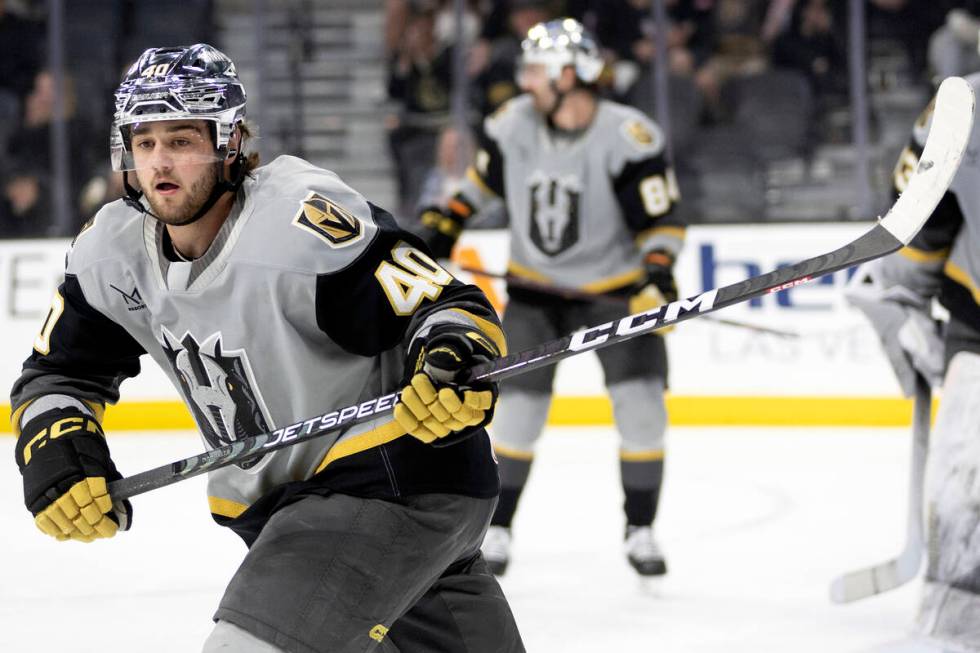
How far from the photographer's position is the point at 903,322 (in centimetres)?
294

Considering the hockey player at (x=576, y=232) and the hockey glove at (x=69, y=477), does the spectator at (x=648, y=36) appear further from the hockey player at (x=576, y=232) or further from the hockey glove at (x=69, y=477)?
the hockey glove at (x=69, y=477)

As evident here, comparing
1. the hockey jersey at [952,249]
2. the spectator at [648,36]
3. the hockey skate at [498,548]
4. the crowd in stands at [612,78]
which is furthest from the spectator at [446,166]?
the hockey jersey at [952,249]

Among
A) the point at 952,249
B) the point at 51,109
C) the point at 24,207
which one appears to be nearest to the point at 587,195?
the point at 952,249

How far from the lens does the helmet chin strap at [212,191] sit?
1952 millimetres

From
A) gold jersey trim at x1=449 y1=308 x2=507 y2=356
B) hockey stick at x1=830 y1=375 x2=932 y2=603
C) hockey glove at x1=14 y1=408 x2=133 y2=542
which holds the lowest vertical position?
hockey stick at x1=830 y1=375 x2=932 y2=603

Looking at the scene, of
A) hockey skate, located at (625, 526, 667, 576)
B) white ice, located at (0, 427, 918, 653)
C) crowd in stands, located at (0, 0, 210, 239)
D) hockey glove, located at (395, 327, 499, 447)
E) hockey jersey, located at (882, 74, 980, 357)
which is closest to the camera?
hockey glove, located at (395, 327, 499, 447)

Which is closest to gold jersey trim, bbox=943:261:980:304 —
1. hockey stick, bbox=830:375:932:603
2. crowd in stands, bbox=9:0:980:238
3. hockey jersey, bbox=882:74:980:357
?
hockey jersey, bbox=882:74:980:357

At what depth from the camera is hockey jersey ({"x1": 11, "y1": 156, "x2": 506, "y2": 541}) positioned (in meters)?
1.91

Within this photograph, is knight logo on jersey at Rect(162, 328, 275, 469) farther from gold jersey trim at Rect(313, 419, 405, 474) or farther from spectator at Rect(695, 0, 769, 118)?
spectator at Rect(695, 0, 769, 118)

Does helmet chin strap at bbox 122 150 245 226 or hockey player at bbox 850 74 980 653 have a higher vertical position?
helmet chin strap at bbox 122 150 245 226

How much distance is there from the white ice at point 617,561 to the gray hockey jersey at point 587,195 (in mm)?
796

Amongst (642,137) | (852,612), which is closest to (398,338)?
(852,612)

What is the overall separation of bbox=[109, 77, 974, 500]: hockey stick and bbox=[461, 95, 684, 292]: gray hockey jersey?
1.96 metres

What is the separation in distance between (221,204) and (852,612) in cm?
208
